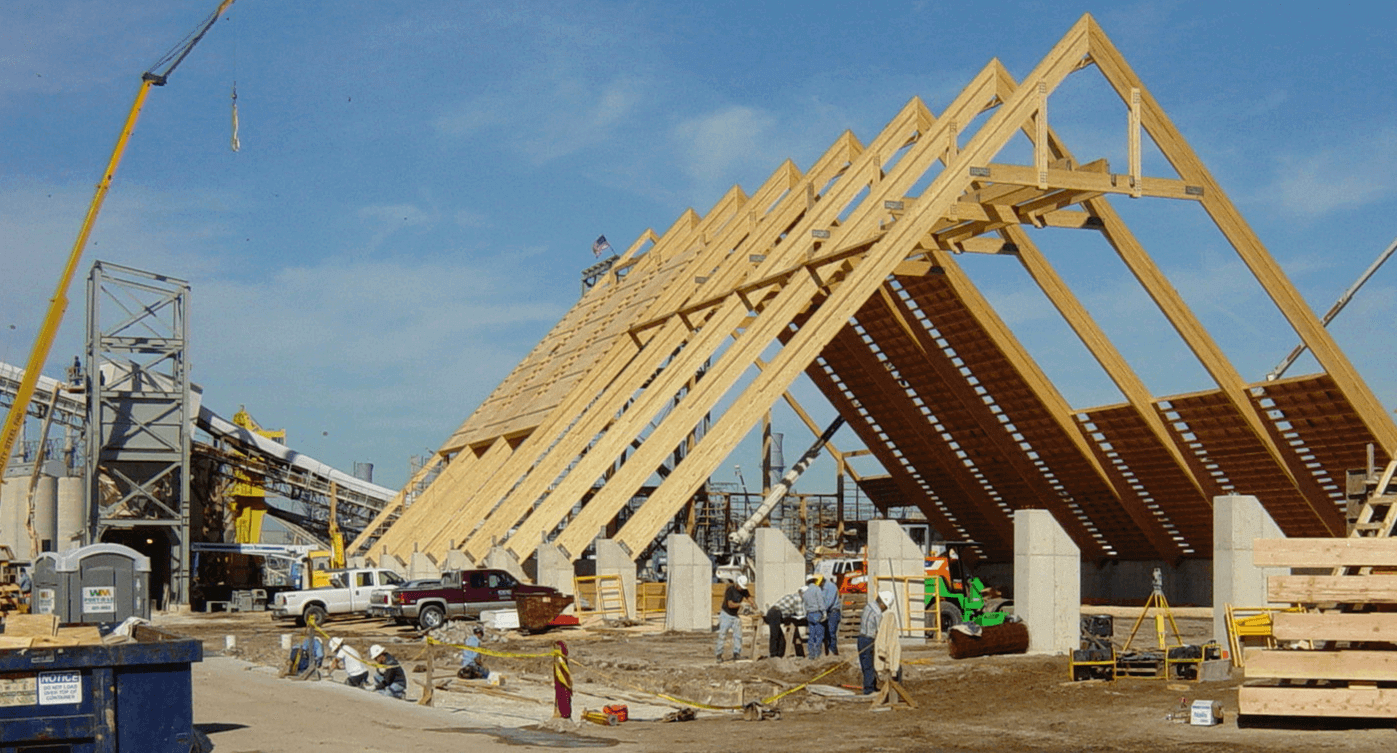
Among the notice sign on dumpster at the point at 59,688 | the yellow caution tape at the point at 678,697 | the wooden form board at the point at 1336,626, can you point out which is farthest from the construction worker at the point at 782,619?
the notice sign on dumpster at the point at 59,688

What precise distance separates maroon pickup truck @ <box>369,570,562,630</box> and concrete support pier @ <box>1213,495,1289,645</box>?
46.8 ft

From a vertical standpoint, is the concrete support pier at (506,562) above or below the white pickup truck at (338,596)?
above

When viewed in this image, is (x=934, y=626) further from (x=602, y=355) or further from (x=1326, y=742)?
(x=602, y=355)

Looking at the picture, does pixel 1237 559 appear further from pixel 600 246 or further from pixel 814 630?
pixel 600 246

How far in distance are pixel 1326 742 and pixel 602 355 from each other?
91.2 ft

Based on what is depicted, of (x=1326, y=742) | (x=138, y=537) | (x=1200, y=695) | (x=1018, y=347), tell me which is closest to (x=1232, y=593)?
(x=1200, y=695)

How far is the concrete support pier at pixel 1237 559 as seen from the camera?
20578 mm

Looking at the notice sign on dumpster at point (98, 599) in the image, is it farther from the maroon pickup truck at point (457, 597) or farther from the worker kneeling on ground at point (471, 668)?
the worker kneeling on ground at point (471, 668)

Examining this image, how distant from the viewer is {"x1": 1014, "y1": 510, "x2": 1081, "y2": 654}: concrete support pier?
2272 cm

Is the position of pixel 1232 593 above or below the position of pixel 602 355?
below

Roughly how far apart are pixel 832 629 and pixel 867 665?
357 centimetres

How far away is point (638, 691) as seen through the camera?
20.0 metres

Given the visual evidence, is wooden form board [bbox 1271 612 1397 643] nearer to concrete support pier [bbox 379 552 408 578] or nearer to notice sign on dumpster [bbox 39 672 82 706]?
notice sign on dumpster [bbox 39 672 82 706]

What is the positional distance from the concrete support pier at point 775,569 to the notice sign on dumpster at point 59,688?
52.8 feet
